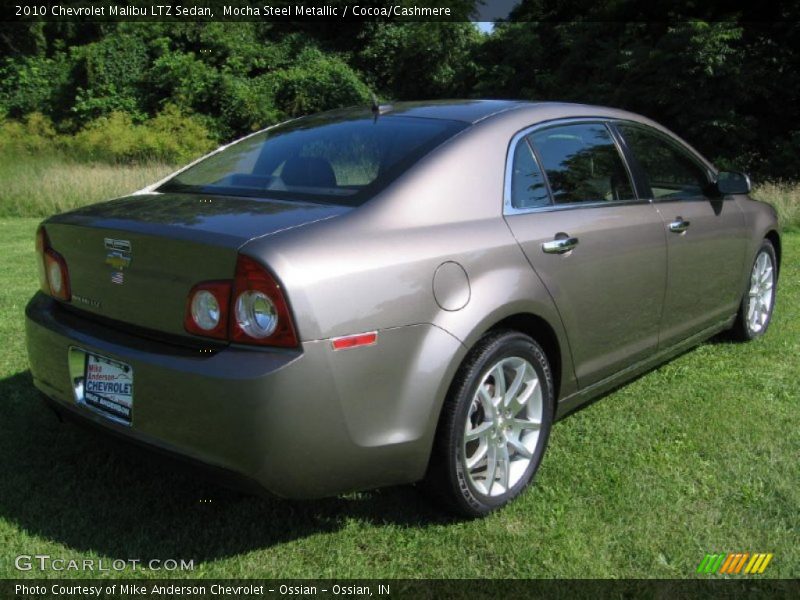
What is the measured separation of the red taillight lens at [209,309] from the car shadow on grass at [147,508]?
45 centimetres

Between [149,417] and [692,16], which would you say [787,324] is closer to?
[149,417]

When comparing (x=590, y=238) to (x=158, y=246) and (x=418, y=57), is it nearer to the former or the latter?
(x=158, y=246)

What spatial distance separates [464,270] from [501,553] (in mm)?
977

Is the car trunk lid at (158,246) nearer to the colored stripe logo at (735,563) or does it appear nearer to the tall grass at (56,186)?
the colored stripe logo at (735,563)

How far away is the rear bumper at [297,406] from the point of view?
7.38 ft

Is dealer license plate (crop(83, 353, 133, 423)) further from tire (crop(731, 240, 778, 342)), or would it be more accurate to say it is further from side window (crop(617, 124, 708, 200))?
tire (crop(731, 240, 778, 342))

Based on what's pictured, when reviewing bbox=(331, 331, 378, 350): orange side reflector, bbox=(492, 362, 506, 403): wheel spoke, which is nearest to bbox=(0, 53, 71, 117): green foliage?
bbox=(492, 362, 506, 403): wheel spoke

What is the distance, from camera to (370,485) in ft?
8.27

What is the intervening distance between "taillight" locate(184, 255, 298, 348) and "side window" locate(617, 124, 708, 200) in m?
2.31

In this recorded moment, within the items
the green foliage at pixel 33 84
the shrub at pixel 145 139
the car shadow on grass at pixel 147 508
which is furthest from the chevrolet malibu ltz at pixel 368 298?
the green foliage at pixel 33 84

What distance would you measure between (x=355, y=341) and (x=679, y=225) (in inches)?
88.3

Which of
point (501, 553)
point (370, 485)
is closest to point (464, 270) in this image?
point (370, 485)

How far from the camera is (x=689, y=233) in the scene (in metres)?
3.98

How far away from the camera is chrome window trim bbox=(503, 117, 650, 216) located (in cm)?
301
